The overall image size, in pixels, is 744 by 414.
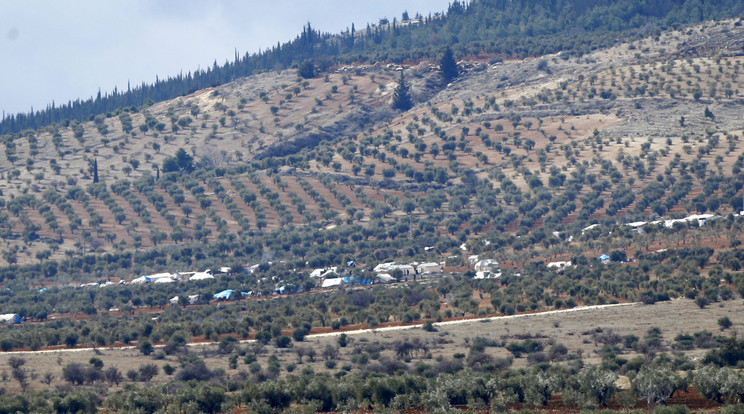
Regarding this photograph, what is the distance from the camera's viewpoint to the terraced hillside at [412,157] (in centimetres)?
8844

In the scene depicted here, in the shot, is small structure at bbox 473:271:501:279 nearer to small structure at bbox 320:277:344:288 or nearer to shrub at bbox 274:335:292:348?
small structure at bbox 320:277:344:288

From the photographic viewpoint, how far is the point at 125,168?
112 metres

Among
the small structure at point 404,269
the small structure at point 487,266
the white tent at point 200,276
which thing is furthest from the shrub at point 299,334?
the white tent at point 200,276

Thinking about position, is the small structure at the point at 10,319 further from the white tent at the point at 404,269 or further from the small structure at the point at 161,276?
the white tent at the point at 404,269

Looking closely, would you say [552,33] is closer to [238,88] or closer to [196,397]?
[238,88]

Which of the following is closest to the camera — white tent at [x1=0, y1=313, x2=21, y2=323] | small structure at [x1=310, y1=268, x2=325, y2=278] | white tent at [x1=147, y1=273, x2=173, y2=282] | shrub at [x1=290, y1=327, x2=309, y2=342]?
shrub at [x1=290, y1=327, x2=309, y2=342]

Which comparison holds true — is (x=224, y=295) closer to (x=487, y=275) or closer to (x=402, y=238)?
(x=487, y=275)

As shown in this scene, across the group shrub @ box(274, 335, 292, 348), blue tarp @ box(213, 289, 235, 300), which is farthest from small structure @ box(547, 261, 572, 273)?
shrub @ box(274, 335, 292, 348)

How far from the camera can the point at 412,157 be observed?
10756 centimetres

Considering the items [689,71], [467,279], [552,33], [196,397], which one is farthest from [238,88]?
[196,397]

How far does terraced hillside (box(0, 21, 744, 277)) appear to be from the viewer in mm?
88438

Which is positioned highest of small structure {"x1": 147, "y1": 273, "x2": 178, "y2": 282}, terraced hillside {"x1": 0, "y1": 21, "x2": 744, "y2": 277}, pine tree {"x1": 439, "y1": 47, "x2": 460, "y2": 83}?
pine tree {"x1": 439, "y1": 47, "x2": 460, "y2": 83}

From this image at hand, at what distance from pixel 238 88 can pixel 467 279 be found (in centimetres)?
7827

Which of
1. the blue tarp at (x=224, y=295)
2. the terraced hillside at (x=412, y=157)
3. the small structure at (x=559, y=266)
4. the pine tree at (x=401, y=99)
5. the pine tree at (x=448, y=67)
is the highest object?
the pine tree at (x=448, y=67)
